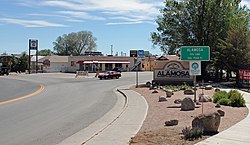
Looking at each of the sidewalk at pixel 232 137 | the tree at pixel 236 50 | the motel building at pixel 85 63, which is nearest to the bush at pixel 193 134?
the sidewalk at pixel 232 137

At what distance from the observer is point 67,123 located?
14.1m

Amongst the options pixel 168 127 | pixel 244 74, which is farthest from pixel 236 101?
pixel 244 74

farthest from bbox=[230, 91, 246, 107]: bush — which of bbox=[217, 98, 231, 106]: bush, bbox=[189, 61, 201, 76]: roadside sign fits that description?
bbox=[189, 61, 201, 76]: roadside sign

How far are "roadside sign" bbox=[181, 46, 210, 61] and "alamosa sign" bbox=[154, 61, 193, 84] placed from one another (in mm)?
18139

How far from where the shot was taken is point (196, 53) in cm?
1881

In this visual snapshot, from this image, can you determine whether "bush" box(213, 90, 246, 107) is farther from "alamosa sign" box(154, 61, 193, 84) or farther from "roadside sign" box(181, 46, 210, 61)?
"alamosa sign" box(154, 61, 193, 84)

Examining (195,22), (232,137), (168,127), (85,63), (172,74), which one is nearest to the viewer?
(232,137)

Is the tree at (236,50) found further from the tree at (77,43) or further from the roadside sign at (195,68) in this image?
the tree at (77,43)

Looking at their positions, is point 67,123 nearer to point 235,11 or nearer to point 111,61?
point 235,11

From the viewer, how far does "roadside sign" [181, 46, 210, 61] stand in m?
18.6

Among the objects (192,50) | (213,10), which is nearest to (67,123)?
(192,50)

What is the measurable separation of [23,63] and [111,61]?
77.8 feet

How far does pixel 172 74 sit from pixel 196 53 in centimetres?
1869

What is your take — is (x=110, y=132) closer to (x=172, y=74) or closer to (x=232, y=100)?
(x=232, y=100)
